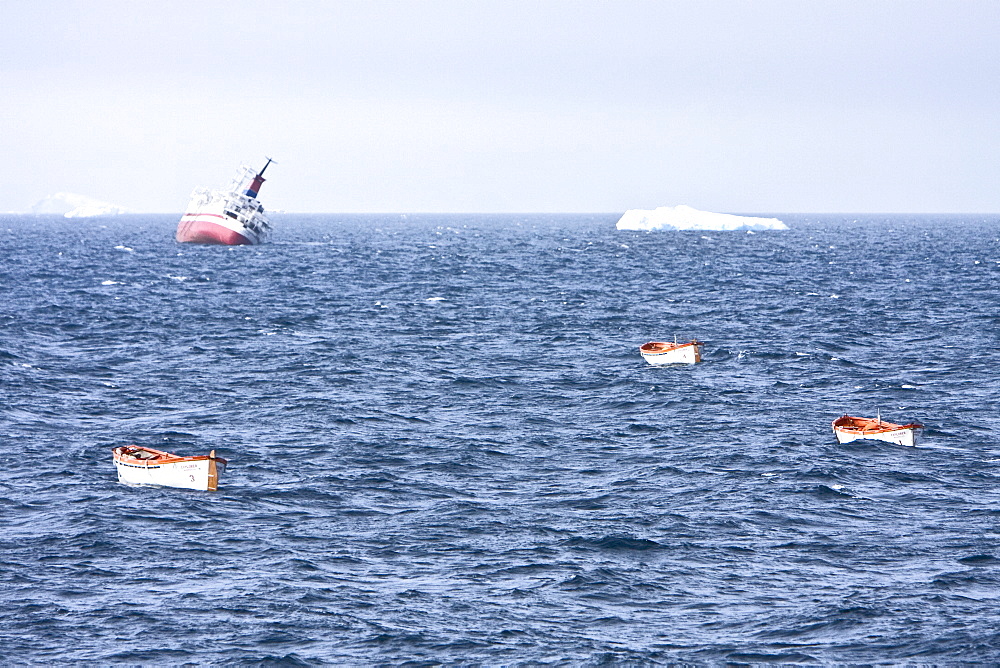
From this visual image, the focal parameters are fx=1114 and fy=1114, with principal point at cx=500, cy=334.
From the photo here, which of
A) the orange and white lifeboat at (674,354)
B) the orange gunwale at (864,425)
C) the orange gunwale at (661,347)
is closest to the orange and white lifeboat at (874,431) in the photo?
the orange gunwale at (864,425)

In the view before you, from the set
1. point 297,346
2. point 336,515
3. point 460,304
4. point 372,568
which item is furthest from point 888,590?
point 460,304

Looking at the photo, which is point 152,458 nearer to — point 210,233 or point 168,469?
point 168,469

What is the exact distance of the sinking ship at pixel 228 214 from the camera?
561 ft

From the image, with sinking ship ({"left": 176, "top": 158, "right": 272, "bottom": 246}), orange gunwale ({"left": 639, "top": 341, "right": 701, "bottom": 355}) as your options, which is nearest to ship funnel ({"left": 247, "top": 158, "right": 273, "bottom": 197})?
sinking ship ({"left": 176, "top": 158, "right": 272, "bottom": 246})

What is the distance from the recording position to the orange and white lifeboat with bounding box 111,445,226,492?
4010 cm

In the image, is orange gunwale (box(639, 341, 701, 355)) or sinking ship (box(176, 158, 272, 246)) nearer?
orange gunwale (box(639, 341, 701, 355))

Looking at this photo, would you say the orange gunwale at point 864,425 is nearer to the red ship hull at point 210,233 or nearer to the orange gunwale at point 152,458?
the orange gunwale at point 152,458

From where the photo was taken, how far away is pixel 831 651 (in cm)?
2720

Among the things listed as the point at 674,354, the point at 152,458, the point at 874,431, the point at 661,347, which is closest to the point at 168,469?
the point at 152,458

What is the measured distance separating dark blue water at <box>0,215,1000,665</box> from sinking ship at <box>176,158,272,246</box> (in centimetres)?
8439

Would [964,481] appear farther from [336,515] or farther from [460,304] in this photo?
[460,304]

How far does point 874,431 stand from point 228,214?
139 meters

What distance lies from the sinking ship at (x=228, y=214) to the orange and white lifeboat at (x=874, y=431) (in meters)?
132

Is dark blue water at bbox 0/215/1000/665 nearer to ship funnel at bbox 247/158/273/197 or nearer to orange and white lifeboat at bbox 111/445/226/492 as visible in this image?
orange and white lifeboat at bbox 111/445/226/492
